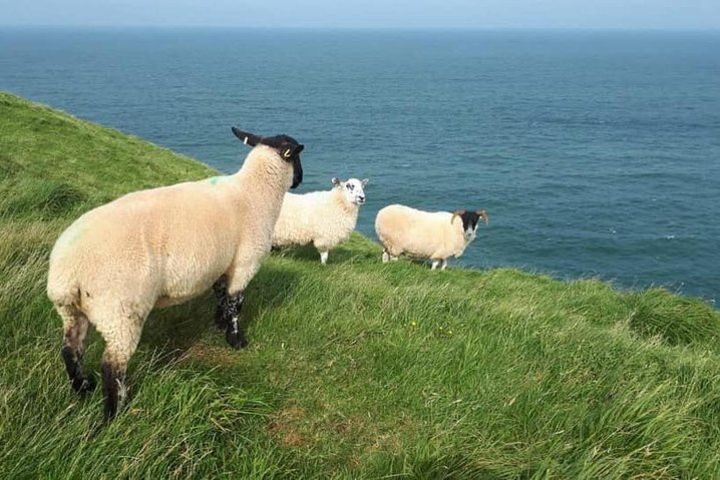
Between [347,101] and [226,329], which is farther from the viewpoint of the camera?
[347,101]

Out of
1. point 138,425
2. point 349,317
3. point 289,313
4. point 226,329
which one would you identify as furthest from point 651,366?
point 138,425

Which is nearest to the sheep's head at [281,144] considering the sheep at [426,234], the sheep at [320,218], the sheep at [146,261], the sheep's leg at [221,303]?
the sheep at [146,261]

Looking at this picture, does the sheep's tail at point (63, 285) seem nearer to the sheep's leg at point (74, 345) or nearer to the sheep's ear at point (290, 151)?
the sheep's leg at point (74, 345)

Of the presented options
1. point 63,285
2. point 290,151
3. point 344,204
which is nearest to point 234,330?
point 63,285

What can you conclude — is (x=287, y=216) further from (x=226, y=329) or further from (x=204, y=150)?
(x=204, y=150)

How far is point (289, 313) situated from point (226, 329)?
2.75ft

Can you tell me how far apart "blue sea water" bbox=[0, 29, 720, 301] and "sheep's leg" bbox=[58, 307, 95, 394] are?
26515mm

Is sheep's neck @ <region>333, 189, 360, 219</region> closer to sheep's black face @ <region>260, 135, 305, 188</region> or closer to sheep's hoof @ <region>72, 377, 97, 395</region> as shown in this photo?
sheep's black face @ <region>260, 135, 305, 188</region>

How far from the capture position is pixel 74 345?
478 cm

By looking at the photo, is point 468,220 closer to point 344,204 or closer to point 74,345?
point 344,204

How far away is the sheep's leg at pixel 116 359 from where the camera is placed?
455cm

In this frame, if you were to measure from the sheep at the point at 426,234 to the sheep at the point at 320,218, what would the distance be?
2.32 m

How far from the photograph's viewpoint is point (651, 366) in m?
6.62

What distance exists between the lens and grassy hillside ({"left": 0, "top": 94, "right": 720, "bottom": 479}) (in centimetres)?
416
